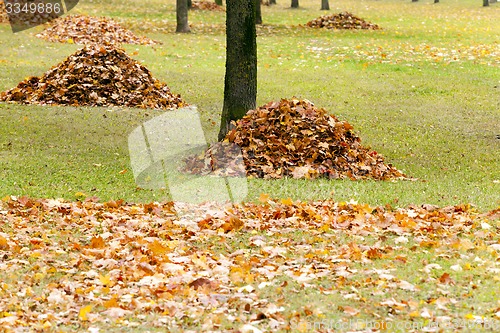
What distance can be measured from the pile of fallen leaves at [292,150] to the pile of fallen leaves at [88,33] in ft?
44.6

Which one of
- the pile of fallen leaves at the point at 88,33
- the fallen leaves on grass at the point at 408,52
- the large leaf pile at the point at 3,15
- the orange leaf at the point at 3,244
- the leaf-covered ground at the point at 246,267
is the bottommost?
the leaf-covered ground at the point at 246,267

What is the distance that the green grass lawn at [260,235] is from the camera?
570cm

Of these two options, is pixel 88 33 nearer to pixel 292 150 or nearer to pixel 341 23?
pixel 341 23

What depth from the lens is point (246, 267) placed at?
6.68 meters

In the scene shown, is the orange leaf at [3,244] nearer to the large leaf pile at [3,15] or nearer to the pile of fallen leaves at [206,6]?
the large leaf pile at [3,15]

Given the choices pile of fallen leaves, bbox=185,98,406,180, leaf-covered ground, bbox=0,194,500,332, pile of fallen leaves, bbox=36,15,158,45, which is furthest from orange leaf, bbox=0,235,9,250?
pile of fallen leaves, bbox=36,15,158,45

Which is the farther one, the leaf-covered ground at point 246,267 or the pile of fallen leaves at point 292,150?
the pile of fallen leaves at point 292,150

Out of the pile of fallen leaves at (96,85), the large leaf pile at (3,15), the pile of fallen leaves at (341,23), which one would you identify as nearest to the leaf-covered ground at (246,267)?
the pile of fallen leaves at (96,85)

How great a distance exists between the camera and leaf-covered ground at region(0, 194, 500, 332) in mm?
5602

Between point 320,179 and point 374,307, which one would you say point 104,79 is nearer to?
point 320,179

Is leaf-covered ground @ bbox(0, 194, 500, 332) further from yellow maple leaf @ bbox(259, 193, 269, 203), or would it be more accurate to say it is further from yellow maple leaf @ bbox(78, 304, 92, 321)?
yellow maple leaf @ bbox(259, 193, 269, 203)

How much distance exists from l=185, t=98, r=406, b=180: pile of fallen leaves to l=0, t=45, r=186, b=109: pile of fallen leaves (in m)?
4.36

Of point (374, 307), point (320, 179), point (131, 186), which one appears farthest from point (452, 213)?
point (131, 186)

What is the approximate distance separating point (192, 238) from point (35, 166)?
4.14m
